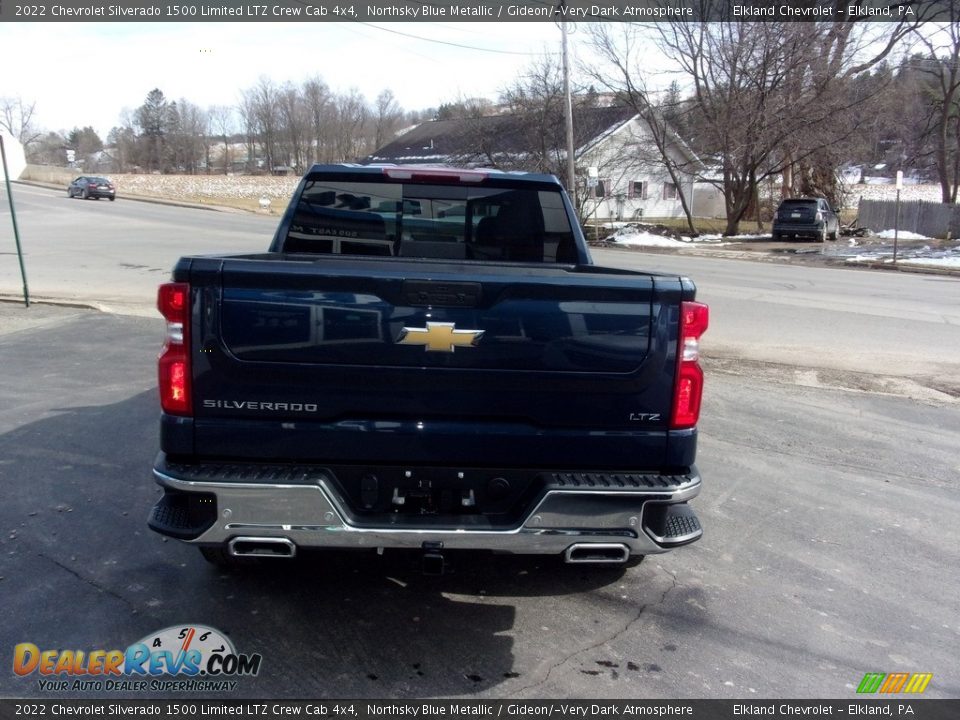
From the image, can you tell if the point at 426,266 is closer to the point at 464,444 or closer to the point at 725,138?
the point at 464,444

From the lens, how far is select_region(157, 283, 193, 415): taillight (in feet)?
10.4

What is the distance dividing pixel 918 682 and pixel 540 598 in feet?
5.48

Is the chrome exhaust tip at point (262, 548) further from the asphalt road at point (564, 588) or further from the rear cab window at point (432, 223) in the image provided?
the rear cab window at point (432, 223)

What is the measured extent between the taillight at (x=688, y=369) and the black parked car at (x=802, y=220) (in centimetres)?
3133

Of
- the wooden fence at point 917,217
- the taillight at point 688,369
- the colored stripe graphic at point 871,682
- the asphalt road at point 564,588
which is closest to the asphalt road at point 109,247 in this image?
the asphalt road at point 564,588

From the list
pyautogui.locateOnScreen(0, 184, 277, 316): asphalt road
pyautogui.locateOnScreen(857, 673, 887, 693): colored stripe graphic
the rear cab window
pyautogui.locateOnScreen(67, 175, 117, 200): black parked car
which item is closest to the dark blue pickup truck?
pyautogui.locateOnScreen(857, 673, 887, 693): colored stripe graphic

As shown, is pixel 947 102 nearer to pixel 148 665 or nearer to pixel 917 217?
pixel 917 217

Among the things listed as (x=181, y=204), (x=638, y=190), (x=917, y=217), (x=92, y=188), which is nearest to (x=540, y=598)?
(x=917, y=217)

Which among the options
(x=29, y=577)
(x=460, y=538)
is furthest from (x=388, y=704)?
(x=29, y=577)

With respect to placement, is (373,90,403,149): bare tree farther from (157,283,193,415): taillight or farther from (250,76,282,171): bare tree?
(157,283,193,415): taillight

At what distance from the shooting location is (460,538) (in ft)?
10.7

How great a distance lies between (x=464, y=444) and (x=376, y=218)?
243 centimetres

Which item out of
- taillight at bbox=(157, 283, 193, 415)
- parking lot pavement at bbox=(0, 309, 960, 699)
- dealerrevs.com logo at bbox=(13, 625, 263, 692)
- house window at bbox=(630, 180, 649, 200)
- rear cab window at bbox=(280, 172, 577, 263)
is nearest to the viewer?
taillight at bbox=(157, 283, 193, 415)

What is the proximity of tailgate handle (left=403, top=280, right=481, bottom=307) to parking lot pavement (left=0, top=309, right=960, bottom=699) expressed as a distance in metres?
1.10
